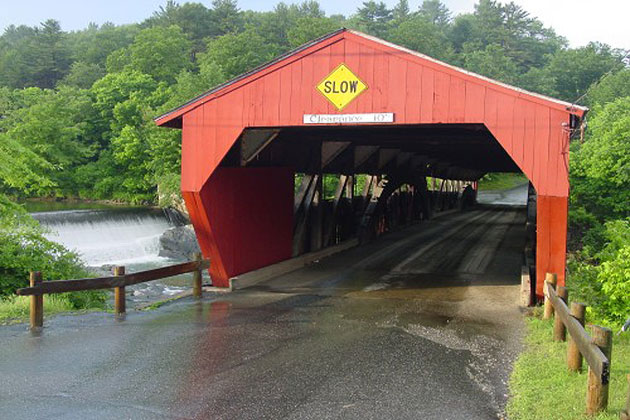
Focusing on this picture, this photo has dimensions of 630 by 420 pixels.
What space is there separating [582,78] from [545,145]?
91.6 metres

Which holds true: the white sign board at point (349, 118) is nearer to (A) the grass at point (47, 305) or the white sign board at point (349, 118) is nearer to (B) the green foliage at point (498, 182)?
(A) the grass at point (47, 305)

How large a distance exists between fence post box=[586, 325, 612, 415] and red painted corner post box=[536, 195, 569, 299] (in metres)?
5.50

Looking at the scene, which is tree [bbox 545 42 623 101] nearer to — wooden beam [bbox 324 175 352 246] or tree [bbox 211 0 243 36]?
tree [bbox 211 0 243 36]

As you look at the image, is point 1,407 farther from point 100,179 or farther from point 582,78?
point 582,78

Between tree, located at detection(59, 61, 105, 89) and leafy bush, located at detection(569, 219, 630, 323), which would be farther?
tree, located at detection(59, 61, 105, 89)

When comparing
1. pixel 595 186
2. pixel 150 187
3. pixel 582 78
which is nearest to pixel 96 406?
pixel 595 186

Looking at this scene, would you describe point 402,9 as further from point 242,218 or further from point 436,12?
point 242,218

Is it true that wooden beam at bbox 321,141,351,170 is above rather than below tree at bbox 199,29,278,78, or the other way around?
below

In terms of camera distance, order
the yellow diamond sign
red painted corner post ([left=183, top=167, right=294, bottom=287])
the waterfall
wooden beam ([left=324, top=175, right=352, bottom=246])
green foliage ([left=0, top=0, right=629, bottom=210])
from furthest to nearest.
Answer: green foliage ([left=0, top=0, right=629, bottom=210])
the waterfall
wooden beam ([left=324, top=175, right=352, bottom=246])
red painted corner post ([left=183, top=167, right=294, bottom=287])
the yellow diamond sign

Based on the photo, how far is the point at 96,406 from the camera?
600cm

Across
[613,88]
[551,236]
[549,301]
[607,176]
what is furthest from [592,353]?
[613,88]

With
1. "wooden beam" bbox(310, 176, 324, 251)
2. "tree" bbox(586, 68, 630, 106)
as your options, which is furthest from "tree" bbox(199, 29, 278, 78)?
"wooden beam" bbox(310, 176, 324, 251)

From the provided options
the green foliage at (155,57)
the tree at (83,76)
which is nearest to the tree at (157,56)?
the green foliage at (155,57)

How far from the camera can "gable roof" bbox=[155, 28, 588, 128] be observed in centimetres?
1073
